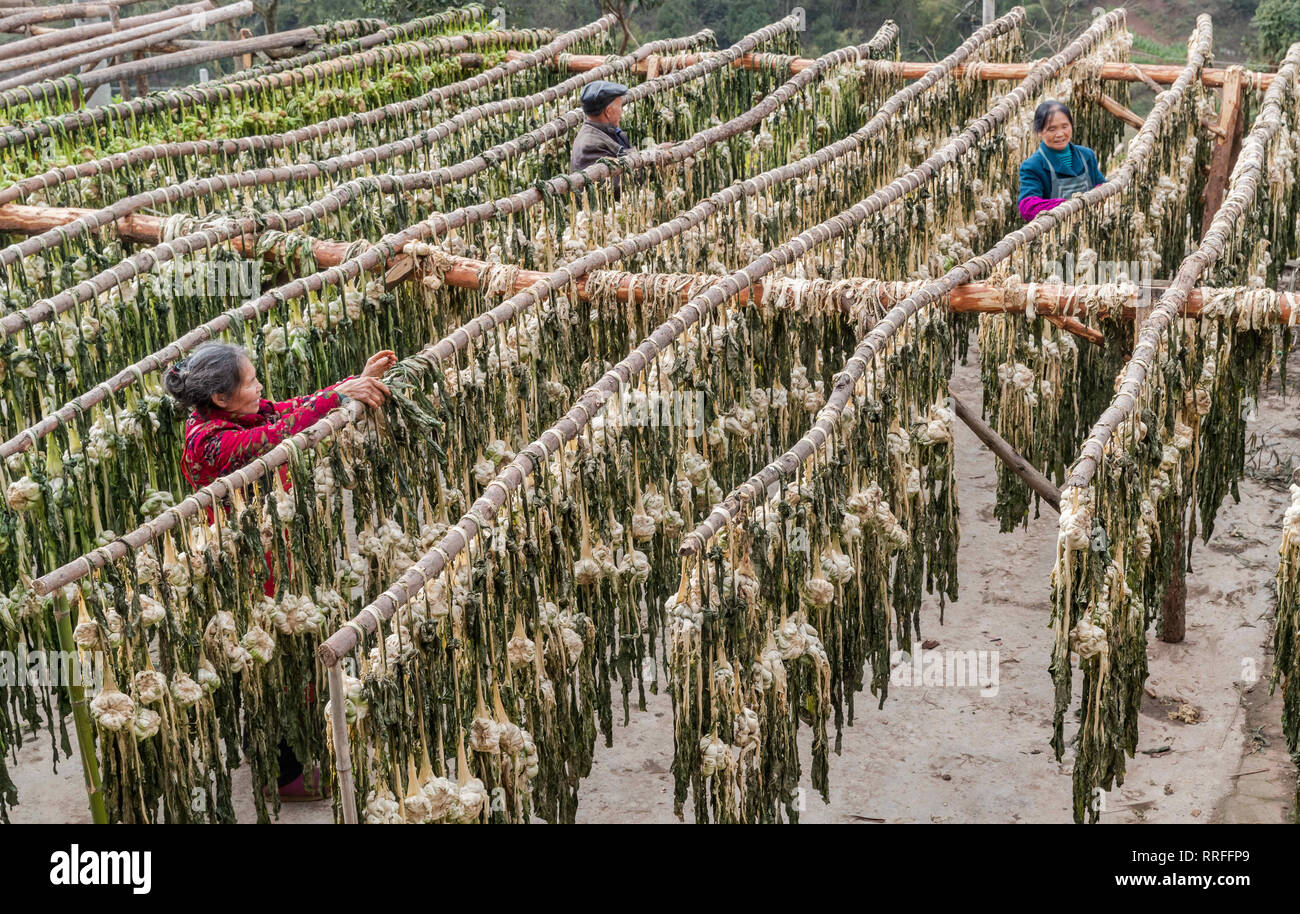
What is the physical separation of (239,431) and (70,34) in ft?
28.9

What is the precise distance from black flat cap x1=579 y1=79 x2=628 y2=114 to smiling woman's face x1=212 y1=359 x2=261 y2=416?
3.58 metres

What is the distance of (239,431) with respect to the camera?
189 inches

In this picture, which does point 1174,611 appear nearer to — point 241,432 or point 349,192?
point 349,192

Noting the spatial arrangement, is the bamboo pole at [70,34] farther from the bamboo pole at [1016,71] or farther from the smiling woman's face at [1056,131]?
the smiling woman's face at [1056,131]

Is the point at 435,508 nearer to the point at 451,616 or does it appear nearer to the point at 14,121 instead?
the point at 451,616

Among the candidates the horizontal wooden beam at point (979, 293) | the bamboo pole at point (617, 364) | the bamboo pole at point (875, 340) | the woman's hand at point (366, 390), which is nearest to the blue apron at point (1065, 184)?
the bamboo pole at point (875, 340)

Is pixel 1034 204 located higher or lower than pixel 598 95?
lower

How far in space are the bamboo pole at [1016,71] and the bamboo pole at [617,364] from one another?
147 centimetres

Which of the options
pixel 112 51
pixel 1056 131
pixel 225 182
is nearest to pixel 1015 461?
pixel 1056 131

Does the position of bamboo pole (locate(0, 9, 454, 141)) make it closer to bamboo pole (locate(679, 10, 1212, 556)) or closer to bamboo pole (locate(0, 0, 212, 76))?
bamboo pole (locate(0, 0, 212, 76))

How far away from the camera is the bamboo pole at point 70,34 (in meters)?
11.6

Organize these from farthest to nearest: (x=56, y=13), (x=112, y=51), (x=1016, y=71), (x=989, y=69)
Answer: (x=56, y=13) → (x=112, y=51) → (x=989, y=69) → (x=1016, y=71)

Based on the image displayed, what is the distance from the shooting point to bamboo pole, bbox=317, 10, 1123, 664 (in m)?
3.81
